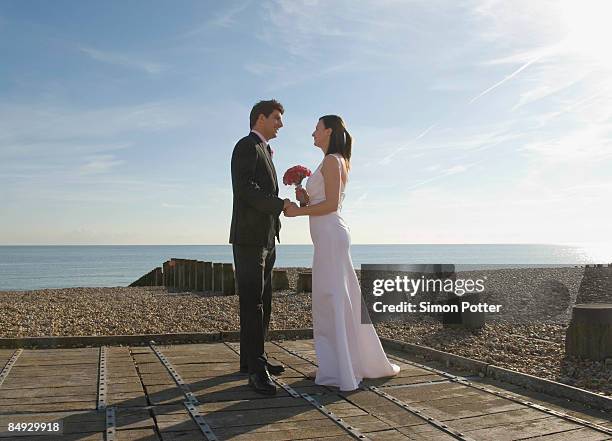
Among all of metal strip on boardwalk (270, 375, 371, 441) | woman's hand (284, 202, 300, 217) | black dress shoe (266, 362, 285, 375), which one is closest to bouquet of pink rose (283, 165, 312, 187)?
woman's hand (284, 202, 300, 217)

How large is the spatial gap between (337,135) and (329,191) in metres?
0.56

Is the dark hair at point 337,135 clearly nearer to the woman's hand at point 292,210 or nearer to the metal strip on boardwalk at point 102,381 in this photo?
the woman's hand at point 292,210

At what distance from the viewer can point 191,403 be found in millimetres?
4867

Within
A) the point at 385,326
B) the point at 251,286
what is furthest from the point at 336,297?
the point at 385,326

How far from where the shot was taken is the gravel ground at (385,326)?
7211mm

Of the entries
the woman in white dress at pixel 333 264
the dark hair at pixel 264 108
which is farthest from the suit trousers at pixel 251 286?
the dark hair at pixel 264 108

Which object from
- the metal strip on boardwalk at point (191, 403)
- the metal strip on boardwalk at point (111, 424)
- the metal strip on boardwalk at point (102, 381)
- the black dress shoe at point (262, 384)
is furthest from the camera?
the black dress shoe at point (262, 384)

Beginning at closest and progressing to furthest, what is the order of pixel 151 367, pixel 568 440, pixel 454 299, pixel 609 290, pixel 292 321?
pixel 568 440 < pixel 151 367 < pixel 454 299 < pixel 292 321 < pixel 609 290

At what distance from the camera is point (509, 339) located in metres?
9.23

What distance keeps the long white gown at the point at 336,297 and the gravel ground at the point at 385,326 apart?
6.12 ft

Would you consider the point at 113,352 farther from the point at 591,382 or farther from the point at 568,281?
the point at 568,281

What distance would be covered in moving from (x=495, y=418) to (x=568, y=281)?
21260mm

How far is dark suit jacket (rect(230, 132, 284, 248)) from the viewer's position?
5.52m

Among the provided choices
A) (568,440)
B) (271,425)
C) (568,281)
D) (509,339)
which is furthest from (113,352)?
(568,281)
